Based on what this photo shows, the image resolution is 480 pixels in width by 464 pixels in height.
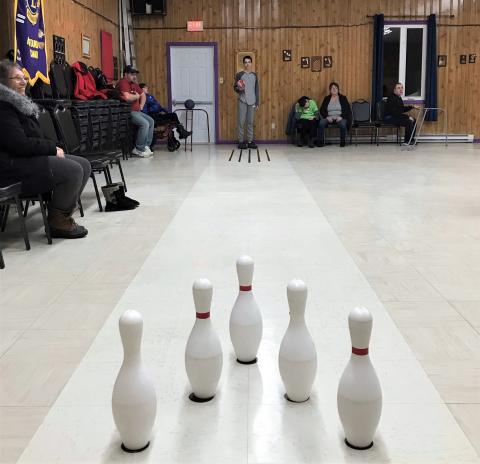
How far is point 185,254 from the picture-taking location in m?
3.74

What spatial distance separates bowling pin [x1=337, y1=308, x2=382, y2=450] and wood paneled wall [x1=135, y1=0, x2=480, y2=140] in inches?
450

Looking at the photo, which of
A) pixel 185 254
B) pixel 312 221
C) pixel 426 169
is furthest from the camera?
pixel 426 169

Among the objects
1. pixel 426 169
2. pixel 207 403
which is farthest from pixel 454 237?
pixel 426 169

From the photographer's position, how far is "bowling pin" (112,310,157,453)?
5.07 ft

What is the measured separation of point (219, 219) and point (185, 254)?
3.58 feet

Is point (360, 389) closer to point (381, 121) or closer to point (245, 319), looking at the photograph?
point (245, 319)

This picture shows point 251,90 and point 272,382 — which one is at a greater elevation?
point 251,90

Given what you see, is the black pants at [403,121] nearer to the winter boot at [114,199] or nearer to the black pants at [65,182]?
the winter boot at [114,199]

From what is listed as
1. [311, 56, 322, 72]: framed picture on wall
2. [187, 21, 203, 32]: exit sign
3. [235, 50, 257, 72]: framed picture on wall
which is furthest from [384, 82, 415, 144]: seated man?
[187, 21, 203, 32]: exit sign

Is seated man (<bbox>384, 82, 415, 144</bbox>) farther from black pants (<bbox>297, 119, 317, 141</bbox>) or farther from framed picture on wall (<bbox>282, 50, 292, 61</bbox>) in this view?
framed picture on wall (<bbox>282, 50, 292, 61</bbox>)

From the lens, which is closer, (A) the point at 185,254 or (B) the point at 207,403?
(B) the point at 207,403

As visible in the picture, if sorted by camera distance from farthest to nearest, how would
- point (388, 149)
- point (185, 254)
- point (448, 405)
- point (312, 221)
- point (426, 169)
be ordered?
point (388, 149) → point (426, 169) → point (312, 221) → point (185, 254) → point (448, 405)

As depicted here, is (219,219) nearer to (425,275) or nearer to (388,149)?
(425,275)

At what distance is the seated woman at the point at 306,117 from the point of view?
1190 centimetres
